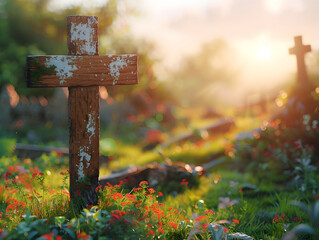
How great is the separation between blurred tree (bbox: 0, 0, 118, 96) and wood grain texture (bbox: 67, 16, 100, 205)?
10.6 meters

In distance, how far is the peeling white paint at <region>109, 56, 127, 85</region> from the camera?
3733 millimetres

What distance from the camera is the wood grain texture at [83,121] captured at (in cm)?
358

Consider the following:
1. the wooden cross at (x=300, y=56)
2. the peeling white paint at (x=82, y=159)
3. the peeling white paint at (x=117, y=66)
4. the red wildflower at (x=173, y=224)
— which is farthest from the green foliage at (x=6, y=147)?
the wooden cross at (x=300, y=56)

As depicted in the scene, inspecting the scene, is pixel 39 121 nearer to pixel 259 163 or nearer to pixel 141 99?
pixel 141 99

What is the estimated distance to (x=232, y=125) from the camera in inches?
484

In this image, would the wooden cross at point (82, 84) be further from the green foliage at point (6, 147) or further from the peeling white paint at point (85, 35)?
the green foliage at point (6, 147)

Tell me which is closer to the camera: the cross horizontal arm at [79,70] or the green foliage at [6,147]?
the cross horizontal arm at [79,70]

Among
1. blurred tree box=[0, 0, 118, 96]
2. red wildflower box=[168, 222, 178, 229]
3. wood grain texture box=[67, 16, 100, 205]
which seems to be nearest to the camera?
red wildflower box=[168, 222, 178, 229]

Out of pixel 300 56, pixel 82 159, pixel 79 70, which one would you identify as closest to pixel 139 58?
pixel 300 56

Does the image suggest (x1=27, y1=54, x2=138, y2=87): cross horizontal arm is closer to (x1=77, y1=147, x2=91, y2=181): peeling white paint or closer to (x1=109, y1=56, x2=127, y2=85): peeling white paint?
(x1=109, y1=56, x2=127, y2=85): peeling white paint

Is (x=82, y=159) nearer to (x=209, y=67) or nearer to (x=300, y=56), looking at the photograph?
(x=300, y=56)

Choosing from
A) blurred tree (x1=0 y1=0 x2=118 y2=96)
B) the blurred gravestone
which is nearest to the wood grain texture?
the blurred gravestone

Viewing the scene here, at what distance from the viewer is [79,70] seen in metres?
3.58

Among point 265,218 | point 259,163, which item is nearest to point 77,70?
point 265,218
